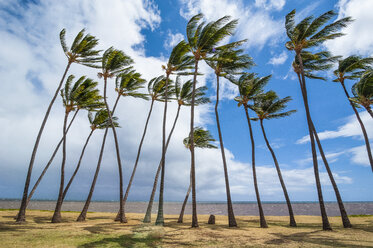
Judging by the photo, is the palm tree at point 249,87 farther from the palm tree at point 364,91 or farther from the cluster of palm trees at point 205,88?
the palm tree at point 364,91

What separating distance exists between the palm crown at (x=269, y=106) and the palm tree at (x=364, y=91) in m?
4.42

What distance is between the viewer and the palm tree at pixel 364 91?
13.6m

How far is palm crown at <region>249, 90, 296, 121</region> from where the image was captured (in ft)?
53.9

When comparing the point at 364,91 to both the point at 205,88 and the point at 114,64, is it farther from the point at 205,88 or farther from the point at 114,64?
the point at 114,64

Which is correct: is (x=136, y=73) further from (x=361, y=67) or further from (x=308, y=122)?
(x=361, y=67)

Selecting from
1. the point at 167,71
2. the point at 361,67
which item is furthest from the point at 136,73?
the point at 361,67

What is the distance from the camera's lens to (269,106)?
16.9m

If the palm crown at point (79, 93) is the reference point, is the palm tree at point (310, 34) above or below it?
above

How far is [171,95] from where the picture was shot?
1847 centimetres

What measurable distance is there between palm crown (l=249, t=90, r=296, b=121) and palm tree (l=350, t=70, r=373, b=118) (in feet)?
14.5

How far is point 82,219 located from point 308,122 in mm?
17143

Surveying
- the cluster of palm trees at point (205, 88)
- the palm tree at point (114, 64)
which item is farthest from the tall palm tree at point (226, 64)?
the palm tree at point (114, 64)

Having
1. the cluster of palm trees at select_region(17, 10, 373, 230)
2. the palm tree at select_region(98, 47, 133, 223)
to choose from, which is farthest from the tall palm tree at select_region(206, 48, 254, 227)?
the palm tree at select_region(98, 47, 133, 223)

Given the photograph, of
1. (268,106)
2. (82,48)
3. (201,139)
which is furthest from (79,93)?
(268,106)
